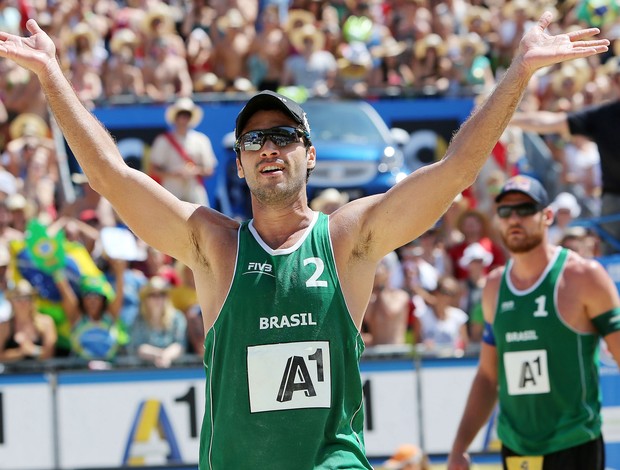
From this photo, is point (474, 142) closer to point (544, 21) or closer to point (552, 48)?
point (552, 48)

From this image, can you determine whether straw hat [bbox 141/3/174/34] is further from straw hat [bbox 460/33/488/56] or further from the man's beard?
the man's beard

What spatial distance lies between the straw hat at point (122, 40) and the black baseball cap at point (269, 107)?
426 inches

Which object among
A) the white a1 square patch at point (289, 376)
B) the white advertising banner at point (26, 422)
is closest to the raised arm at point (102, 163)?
the white a1 square patch at point (289, 376)

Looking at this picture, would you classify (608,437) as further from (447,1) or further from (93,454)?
(447,1)

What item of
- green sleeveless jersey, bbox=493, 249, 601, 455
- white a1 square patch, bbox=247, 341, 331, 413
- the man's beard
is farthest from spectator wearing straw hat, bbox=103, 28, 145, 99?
white a1 square patch, bbox=247, 341, 331, 413

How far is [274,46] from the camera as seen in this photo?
15.6m

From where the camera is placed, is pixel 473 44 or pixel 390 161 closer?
pixel 390 161

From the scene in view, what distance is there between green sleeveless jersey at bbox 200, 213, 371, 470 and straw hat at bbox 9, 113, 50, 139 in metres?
9.28

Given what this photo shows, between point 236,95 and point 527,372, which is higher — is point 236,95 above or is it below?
above

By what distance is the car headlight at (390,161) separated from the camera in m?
13.8

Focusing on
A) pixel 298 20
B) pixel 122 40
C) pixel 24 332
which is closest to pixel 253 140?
pixel 24 332

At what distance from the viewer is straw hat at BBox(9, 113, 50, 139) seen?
42.8ft

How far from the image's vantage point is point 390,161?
13.9 metres

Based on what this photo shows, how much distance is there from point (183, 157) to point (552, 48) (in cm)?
943
